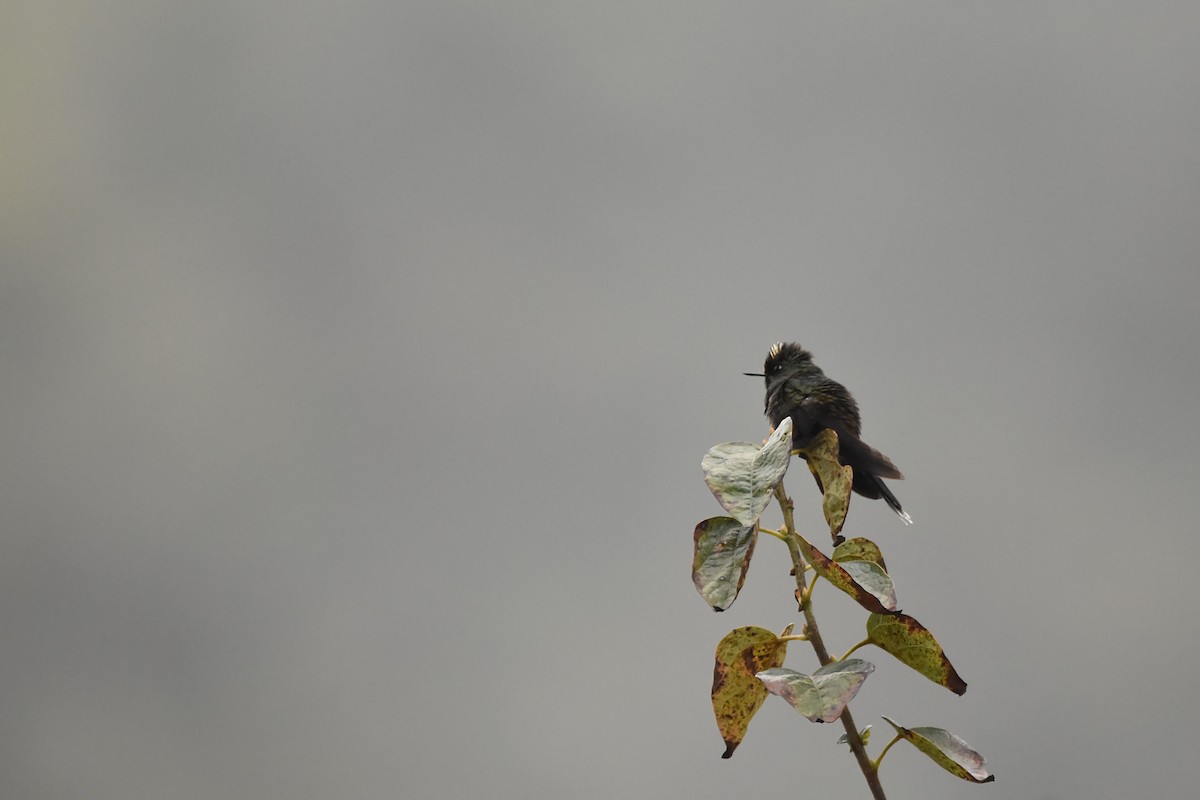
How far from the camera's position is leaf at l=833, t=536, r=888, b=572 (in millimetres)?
584

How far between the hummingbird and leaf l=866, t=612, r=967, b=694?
20 cm

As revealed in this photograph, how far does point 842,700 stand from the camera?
0.48 meters

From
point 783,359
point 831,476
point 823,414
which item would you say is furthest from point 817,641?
point 783,359

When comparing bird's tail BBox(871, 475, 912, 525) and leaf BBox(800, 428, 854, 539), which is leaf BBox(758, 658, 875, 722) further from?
bird's tail BBox(871, 475, 912, 525)

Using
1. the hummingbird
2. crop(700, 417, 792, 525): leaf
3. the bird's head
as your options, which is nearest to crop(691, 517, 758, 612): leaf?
crop(700, 417, 792, 525): leaf

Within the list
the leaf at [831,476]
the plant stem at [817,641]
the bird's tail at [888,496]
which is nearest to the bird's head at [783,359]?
the bird's tail at [888,496]

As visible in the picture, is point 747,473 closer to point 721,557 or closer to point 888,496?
point 721,557

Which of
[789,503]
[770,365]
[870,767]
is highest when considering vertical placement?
[770,365]

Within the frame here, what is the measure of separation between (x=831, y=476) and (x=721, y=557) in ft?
0.43

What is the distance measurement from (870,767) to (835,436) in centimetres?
24

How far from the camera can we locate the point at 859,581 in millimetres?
552

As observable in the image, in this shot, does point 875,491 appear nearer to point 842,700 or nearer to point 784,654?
point 784,654

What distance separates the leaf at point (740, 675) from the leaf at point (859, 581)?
0.06m

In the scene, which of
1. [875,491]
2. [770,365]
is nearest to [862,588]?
[875,491]
